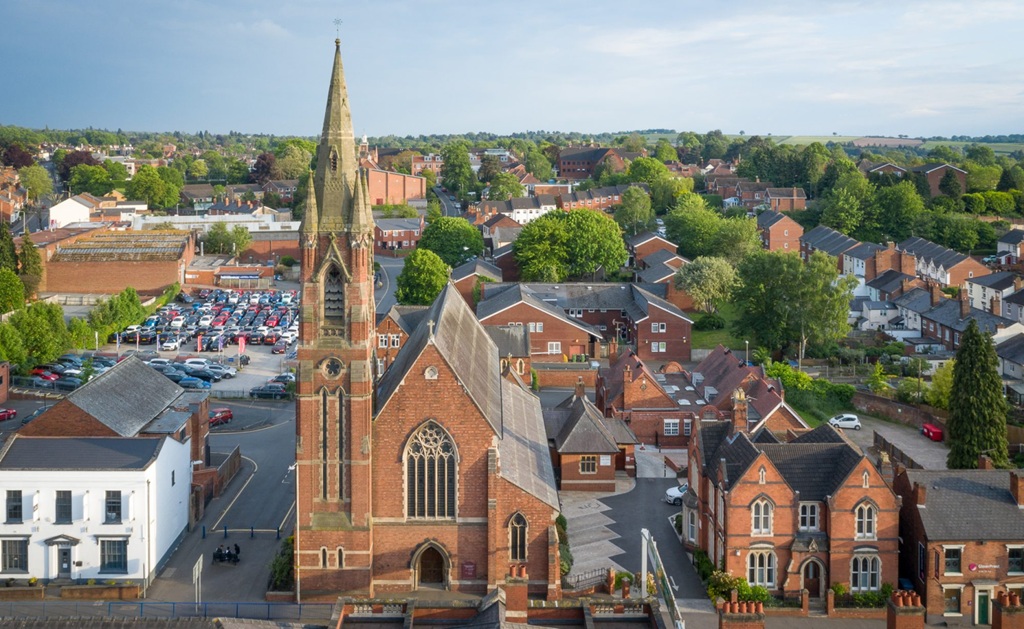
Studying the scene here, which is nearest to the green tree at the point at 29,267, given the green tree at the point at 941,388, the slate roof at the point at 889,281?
the green tree at the point at 941,388

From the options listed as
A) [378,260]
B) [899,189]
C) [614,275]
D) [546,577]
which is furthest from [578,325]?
[899,189]

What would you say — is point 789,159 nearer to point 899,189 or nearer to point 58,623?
point 899,189

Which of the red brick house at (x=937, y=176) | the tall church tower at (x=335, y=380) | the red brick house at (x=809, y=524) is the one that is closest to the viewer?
the tall church tower at (x=335, y=380)

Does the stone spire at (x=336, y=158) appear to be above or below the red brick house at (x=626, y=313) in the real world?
above

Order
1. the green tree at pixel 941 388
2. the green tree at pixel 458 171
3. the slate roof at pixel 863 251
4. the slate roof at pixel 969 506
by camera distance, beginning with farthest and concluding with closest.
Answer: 1. the green tree at pixel 458 171
2. the slate roof at pixel 863 251
3. the green tree at pixel 941 388
4. the slate roof at pixel 969 506

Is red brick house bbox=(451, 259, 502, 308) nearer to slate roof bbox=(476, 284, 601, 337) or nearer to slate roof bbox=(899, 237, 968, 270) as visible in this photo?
slate roof bbox=(476, 284, 601, 337)

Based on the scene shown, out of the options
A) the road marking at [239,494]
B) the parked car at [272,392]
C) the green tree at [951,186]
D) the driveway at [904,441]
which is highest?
the green tree at [951,186]

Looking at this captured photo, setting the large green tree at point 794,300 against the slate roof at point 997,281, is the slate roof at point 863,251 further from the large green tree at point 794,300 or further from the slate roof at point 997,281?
the large green tree at point 794,300

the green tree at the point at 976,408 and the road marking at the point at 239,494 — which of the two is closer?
the road marking at the point at 239,494
